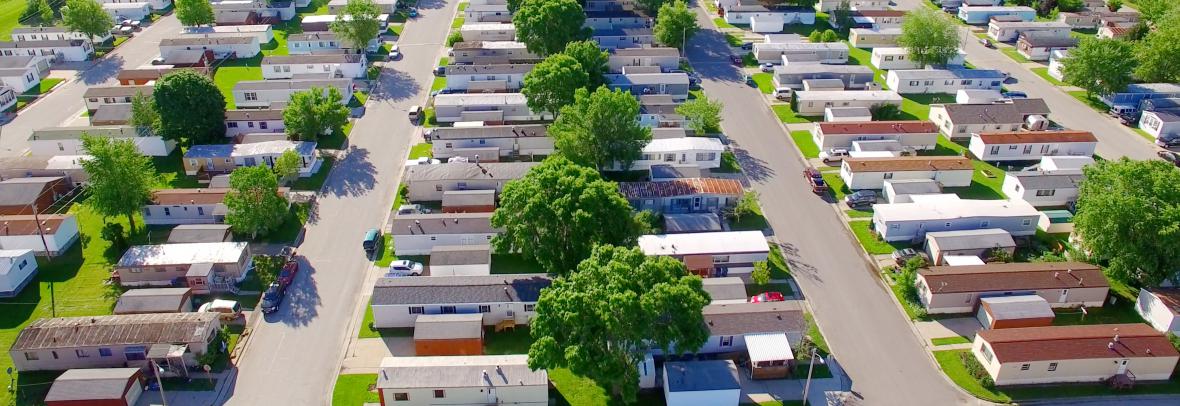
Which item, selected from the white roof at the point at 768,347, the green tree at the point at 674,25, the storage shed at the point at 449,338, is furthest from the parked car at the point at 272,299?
the green tree at the point at 674,25

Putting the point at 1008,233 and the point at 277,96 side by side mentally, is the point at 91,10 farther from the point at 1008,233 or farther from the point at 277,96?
the point at 1008,233

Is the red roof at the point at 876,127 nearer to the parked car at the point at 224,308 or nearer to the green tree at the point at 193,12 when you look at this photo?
the parked car at the point at 224,308

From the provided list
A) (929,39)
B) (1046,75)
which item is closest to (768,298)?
(929,39)

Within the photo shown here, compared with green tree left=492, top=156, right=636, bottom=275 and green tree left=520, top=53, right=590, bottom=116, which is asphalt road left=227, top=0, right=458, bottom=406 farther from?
green tree left=520, top=53, right=590, bottom=116

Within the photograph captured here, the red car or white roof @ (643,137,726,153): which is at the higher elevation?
white roof @ (643,137,726,153)

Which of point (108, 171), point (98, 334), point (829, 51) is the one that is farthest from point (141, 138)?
point (829, 51)

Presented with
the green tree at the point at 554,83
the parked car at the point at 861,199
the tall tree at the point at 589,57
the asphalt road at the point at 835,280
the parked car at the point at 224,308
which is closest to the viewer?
the asphalt road at the point at 835,280

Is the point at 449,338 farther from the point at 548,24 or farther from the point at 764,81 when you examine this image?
the point at 764,81

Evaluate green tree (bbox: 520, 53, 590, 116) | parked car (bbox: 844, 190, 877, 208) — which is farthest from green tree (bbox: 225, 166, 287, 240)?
parked car (bbox: 844, 190, 877, 208)
